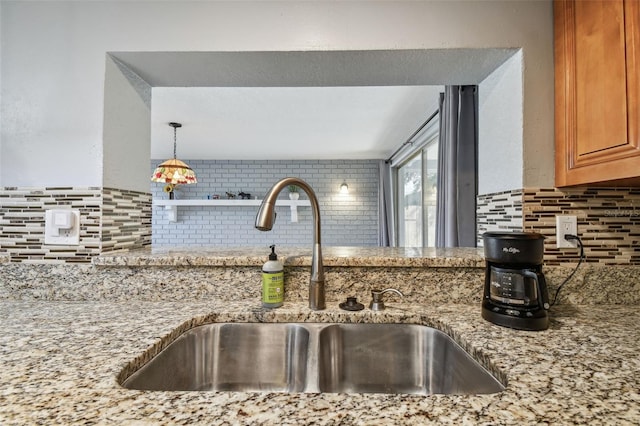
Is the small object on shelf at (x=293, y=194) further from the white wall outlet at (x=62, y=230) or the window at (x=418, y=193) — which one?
the white wall outlet at (x=62, y=230)

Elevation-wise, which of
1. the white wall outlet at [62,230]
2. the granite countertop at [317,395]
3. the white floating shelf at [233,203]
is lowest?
the granite countertop at [317,395]

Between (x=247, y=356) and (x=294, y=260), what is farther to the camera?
(x=294, y=260)

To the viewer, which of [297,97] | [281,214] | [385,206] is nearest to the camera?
[297,97]

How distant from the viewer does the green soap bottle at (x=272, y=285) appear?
0.95 metres

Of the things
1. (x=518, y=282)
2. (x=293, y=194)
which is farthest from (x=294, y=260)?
(x=293, y=194)

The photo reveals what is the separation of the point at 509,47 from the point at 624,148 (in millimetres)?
491

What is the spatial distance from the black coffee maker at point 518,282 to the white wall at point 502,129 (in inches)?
12.5

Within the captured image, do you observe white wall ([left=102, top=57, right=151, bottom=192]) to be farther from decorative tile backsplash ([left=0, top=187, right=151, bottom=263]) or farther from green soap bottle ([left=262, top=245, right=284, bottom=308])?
green soap bottle ([left=262, top=245, right=284, bottom=308])

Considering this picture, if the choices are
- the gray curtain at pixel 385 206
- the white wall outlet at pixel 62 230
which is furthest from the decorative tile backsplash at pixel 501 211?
the gray curtain at pixel 385 206

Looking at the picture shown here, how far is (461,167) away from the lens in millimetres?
1829

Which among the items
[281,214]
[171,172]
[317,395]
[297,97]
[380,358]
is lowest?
[380,358]

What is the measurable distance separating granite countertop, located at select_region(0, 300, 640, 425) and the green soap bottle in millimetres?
41

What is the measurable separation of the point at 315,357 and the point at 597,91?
1.11 metres

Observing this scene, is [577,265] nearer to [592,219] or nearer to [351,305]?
[592,219]
